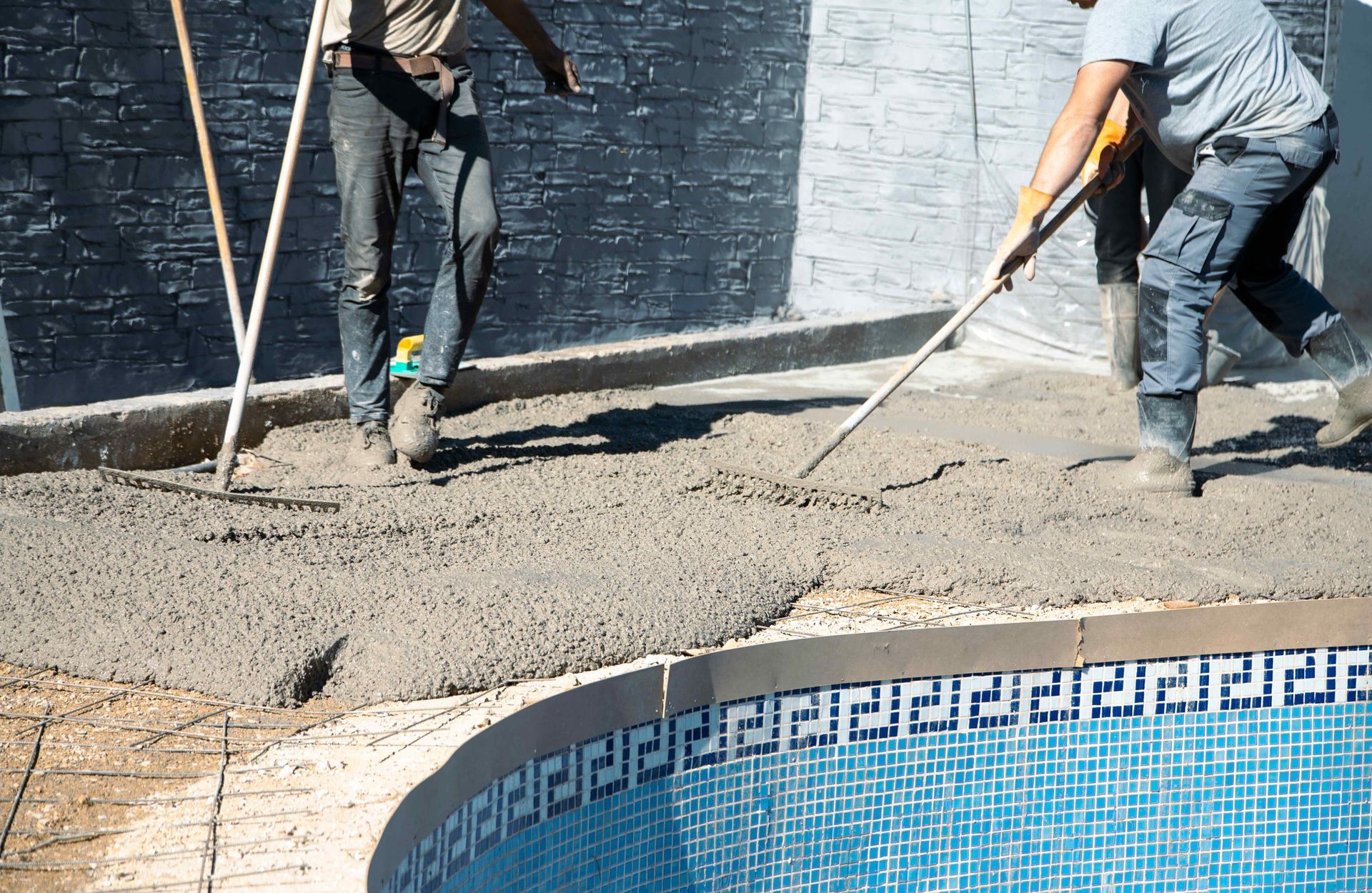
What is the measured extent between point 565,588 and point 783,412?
231 cm

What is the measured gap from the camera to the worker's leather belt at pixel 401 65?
12.6 feet

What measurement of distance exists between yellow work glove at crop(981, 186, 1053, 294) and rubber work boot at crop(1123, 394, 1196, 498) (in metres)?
0.61

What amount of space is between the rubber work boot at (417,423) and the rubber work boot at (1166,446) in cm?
203

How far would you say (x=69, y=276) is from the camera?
471 centimetres

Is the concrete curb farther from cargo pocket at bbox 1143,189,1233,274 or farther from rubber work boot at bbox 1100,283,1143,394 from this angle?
cargo pocket at bbox 1143,189,1233,274

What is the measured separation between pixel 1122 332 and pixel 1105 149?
1238 mm

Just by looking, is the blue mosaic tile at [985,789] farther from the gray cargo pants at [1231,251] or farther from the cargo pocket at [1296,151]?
the cargo pocket at [1296,151]

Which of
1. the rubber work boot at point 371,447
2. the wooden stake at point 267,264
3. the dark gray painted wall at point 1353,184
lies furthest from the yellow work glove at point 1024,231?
the dark gray painted wall at point 1353,184

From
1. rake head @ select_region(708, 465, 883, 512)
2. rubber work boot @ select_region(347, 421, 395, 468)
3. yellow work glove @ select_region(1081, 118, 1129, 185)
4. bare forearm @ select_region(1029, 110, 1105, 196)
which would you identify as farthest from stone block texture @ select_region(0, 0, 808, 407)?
bare forearm @ select_region(1029, 110, 1105, 196)

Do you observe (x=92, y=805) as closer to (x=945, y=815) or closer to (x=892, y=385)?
(x=945, y=815)

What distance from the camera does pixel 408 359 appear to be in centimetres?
447

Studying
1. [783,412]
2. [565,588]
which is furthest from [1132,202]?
[565,588]

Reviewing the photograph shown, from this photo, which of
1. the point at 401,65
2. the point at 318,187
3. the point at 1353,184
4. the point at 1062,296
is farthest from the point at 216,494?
the point at 1353,184

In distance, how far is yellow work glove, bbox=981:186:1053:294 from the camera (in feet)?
12.1
